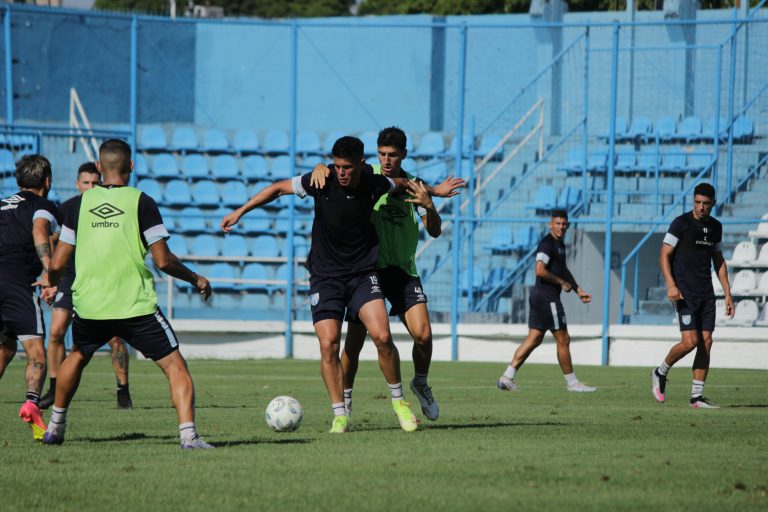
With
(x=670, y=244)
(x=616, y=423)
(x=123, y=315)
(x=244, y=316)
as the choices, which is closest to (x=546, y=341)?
(x=244, y=316)

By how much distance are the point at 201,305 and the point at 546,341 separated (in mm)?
8228

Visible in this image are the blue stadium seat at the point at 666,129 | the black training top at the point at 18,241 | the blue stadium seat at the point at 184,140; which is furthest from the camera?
the blue stadium seat at the point at 184,140

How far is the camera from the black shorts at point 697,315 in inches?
498

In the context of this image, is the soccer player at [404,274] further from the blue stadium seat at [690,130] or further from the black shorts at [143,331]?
the blue stadium seat at [690,130]

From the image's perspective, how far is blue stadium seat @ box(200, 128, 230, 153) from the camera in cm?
3111

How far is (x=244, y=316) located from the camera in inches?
1043

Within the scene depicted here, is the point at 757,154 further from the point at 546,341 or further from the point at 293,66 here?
the point at 293,66

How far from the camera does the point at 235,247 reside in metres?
27.8

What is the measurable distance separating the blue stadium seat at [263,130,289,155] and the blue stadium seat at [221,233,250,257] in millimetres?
4019

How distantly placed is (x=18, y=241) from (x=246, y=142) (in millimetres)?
20926

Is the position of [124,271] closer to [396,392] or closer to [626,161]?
[396,392]

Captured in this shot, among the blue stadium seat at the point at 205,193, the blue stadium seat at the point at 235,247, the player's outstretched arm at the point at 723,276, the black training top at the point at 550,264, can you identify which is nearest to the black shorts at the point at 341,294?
the player's outstretched arm at the point at 723,276

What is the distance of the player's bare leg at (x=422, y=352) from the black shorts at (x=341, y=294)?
55 cm

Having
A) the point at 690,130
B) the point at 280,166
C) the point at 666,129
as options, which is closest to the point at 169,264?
the point at 690,130
